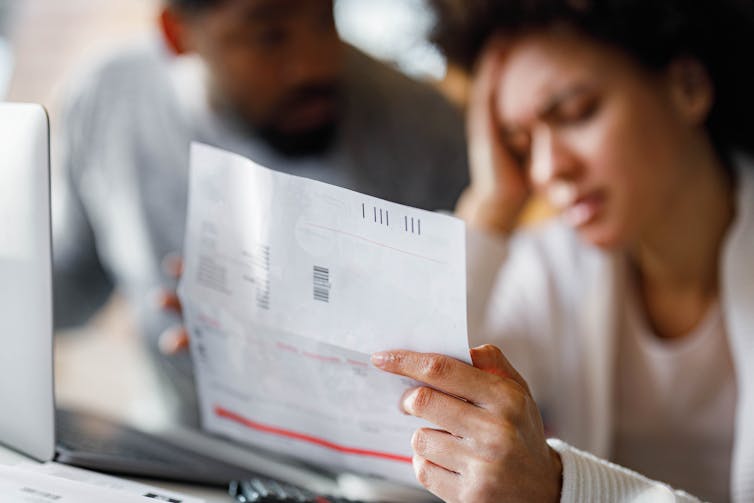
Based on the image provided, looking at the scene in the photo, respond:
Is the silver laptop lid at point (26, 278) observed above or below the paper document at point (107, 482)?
above

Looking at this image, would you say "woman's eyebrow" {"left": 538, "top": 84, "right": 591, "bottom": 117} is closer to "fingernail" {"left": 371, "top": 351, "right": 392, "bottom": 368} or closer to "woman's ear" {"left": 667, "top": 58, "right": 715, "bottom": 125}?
"woman's ear" {"left": 667, "top": 58, "right": 715, "bottom": 125}

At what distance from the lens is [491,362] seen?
499mm

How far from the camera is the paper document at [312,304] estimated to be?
484 millimetres

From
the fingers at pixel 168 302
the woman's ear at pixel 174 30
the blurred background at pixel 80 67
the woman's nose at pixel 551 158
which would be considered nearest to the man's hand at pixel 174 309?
the fingers at pixel 168 302

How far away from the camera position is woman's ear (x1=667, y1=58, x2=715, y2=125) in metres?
1.03

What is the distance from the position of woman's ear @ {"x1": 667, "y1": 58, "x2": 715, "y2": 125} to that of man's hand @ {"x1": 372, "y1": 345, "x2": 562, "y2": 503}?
679 millimetres

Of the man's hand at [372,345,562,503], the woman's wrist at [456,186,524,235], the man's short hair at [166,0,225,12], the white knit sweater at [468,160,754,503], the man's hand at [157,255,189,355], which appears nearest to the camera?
the man's hand at [372,345,562,503]

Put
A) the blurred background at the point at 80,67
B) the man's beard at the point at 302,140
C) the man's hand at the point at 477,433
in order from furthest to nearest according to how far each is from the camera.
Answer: the blurred background at the point at 80,67
the man's beard at the point at 302,140
the man's hand at the point at 477,433

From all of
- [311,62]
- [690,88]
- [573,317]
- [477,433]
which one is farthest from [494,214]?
[477,433]

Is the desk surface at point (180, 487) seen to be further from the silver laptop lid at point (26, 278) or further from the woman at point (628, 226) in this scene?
the woman at point (628, 226)

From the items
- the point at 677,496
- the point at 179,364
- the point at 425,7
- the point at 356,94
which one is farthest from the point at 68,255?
the point at 677,496

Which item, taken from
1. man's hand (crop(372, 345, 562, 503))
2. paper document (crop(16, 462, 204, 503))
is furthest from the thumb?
paper document (crop(16, 462, 204, 503))

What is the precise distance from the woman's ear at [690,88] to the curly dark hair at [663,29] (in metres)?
0.01

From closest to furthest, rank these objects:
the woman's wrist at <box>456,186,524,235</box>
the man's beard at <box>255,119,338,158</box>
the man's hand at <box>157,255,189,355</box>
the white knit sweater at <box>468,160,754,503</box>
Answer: the man's hand at <box>157,255,189,355</box> < the white knit sweater at <box>468,160,754,503</box> < the woman's wrist at <box>456,186,524,235</box> < the man's beard at <box>255,119,338,158</box>
